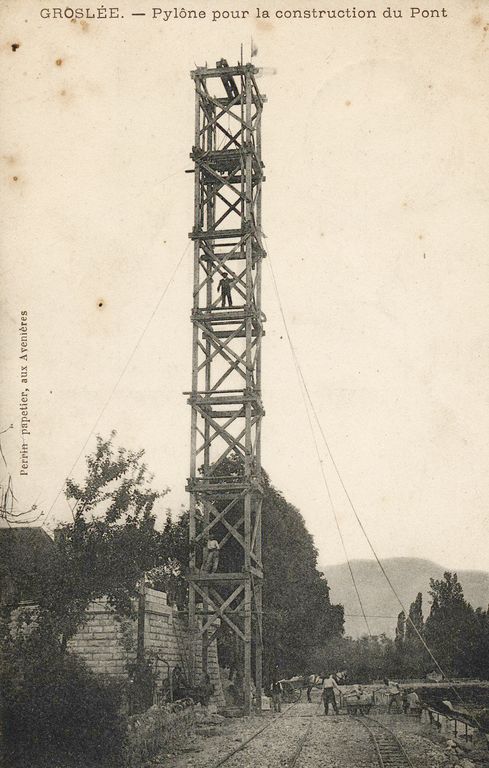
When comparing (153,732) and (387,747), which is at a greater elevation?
(153,732)

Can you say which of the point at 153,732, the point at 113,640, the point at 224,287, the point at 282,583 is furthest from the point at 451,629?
the point at 153,732

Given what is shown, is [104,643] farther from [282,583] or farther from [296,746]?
[282,583]

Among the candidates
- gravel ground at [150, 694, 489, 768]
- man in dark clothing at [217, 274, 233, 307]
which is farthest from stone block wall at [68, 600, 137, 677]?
man in dark clothing at [217, 274, 233, 307]

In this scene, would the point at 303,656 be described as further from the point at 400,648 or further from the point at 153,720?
the point at 153,720

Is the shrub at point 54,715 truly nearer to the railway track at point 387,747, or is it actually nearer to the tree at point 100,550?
the tree at point 100,550

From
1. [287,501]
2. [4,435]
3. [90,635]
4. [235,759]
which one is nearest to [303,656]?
[287,501]

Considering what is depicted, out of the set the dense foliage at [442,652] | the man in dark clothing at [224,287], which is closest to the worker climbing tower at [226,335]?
the man in dark clothing at [224,287]
